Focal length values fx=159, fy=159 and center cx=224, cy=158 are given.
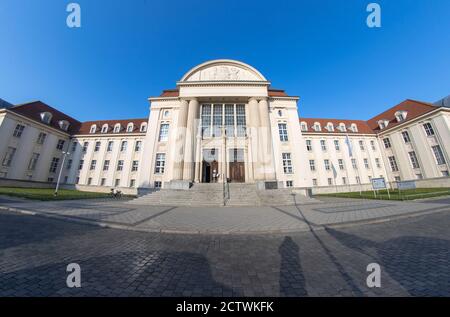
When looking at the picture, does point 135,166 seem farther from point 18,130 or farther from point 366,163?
point 366,163

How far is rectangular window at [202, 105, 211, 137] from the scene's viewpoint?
75.1 ft

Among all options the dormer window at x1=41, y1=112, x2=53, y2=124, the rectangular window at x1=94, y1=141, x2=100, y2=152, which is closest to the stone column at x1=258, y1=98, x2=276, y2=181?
the rectangular window at x1=94, y1=141, x2=100, y2=152

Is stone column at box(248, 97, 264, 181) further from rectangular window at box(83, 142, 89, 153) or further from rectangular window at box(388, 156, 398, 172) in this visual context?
rectangular window at box(83, 142, 89, 153)

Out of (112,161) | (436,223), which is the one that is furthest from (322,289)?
(112,161)

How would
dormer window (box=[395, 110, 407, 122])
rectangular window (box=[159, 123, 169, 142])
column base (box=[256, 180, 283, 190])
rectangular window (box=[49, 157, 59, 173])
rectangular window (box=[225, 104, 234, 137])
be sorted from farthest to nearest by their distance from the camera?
rectangular window (box=[49, 157, 59, 173])
dormer window (box=[395, 110, 407, 122])
rectangular window (box=[159, 123, 169, 142])
rectangular window (box=[225, 104, 234, 137])
column base (box=[256, 180, 283, 190])

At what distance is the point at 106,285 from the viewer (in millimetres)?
2570

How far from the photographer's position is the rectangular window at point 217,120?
22828 millimetres

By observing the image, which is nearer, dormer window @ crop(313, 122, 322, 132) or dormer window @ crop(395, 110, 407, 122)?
dormer window @ crop(395, 110, 407, 122)

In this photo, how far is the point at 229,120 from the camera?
Result: 2370cm

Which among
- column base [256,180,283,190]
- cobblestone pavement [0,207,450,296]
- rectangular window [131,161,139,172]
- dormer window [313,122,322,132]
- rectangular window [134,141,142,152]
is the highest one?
dormer window [313,122,322,132]

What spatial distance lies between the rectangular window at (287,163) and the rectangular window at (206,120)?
11.3 metres

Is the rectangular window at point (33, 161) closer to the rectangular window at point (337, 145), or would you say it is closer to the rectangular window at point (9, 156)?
the rectangular window at point (9, 156)

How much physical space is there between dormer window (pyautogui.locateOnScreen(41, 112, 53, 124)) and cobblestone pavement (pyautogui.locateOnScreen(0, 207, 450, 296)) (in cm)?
3472
